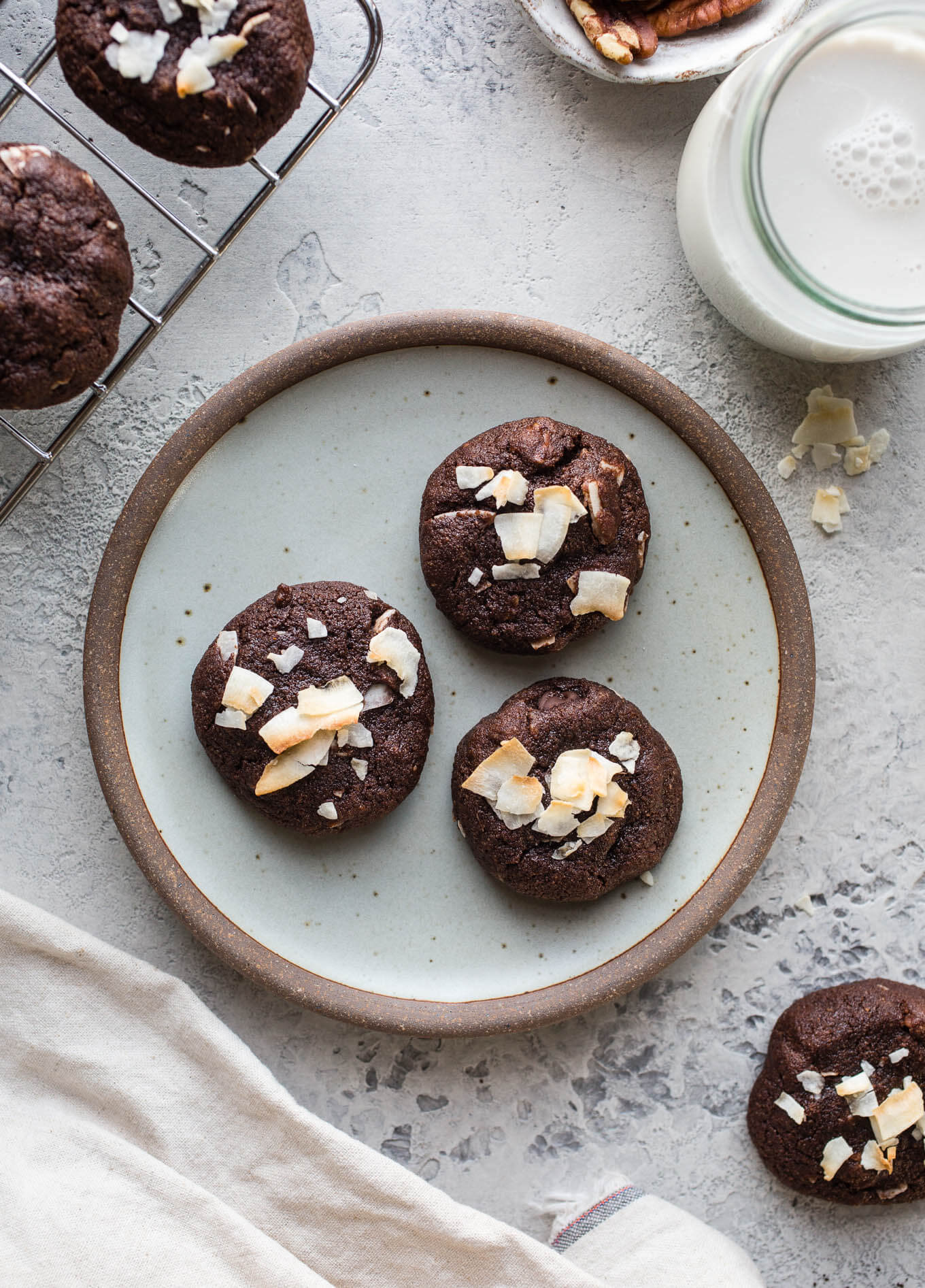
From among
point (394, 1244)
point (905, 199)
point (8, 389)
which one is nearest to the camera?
point (8, 389)

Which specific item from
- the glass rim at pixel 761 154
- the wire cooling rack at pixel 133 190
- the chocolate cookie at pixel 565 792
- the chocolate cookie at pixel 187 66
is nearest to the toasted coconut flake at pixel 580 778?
the chocolate cookie at pixel 565 792

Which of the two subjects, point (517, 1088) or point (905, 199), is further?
point (517, 1088)

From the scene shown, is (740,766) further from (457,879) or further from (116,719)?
(116,719)

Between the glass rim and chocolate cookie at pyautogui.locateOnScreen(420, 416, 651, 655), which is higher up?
the glass rim

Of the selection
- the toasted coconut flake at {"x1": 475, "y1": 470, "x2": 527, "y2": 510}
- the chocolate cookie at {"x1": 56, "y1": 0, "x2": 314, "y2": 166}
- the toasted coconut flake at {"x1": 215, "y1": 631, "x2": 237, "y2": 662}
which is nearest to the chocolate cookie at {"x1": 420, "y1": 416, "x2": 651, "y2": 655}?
the toasted coconut flake at {"x1": 475, "y1": 470, "x2": 527, "y2": 510}

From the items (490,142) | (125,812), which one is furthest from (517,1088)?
(490,142)

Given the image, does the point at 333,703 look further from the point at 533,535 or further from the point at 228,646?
the point at 533,535

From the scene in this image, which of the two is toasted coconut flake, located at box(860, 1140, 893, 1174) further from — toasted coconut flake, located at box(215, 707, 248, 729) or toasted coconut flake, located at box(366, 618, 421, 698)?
toasted coconut flake, located at box(215, 707, 248, 729)
